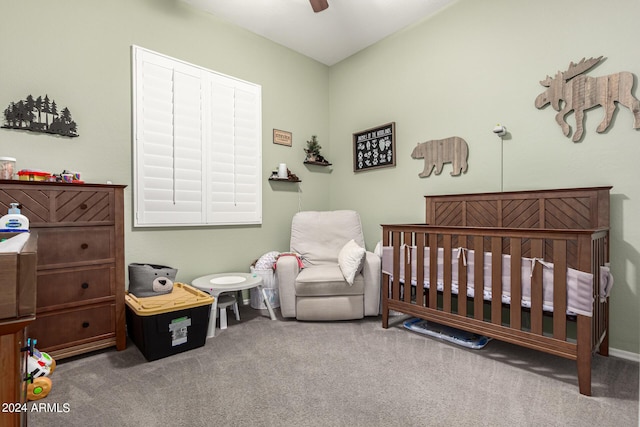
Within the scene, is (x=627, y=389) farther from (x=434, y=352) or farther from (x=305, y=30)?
(x=305, y=30)

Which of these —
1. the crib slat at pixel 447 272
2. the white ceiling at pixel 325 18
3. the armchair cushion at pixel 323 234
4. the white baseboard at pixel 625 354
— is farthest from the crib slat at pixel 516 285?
the white ceiling at pixel 325 18

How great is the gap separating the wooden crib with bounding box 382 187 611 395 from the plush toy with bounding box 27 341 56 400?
2.12 m

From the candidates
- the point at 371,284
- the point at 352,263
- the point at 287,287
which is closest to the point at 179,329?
the point at 287,287

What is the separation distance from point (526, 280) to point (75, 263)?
2.73 meters

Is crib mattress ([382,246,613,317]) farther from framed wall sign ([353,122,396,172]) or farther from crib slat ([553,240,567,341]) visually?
framed wall sign ([353,122,396,172])

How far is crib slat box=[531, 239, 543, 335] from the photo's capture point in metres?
1.73

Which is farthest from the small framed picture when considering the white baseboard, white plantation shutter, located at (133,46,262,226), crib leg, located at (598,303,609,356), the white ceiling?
the white baseboard

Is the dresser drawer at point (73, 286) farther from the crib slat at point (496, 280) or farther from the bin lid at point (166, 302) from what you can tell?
the crib slat at point (496, 280)

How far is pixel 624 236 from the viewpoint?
1935 millimetres

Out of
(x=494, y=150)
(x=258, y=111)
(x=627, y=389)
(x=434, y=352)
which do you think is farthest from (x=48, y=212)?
(x=627, y=389)

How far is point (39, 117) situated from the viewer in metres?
2.10

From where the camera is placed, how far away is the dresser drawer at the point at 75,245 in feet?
5.92

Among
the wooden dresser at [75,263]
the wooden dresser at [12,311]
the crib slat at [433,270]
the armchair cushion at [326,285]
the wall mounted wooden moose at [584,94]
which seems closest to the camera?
the wooden dresser at [12,311]

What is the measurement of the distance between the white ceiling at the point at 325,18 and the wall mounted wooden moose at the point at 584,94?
1251 mm
